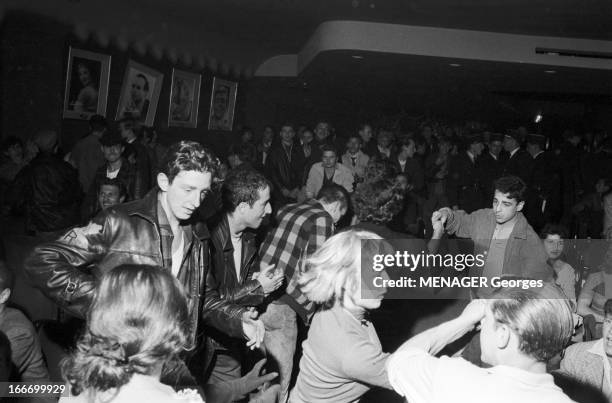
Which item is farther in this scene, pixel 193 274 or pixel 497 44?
pixel 497 44

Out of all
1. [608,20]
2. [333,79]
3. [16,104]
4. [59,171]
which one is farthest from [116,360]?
[333,79]

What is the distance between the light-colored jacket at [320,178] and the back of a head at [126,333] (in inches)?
189

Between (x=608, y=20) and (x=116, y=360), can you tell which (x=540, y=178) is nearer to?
(x=608, y=20)

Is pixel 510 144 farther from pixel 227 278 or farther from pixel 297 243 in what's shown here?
pixel 227 278

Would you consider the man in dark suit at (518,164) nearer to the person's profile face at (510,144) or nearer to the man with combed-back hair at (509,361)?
the person's profile face at (510,144)

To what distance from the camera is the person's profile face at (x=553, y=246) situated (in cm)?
388

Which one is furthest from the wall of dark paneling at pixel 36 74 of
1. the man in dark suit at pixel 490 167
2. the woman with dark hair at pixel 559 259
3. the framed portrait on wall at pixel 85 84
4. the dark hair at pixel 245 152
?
the woman with dark hair at pixel 559 259

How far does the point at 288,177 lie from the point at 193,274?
4785 mm

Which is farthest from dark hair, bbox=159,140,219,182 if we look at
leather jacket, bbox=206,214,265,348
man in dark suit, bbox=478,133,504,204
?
man in dark suit, bbox=478,133,504,204

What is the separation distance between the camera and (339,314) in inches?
75.1

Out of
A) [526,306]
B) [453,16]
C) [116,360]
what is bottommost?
[116,360]

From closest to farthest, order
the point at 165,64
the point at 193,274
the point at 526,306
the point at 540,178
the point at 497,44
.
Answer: the point at 526,306, the point at 193,274, the point at 540,178, the point at 497,44, the point at 165,64

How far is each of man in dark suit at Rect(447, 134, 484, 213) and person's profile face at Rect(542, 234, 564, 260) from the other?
2.77 metres

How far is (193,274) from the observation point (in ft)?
7.30
